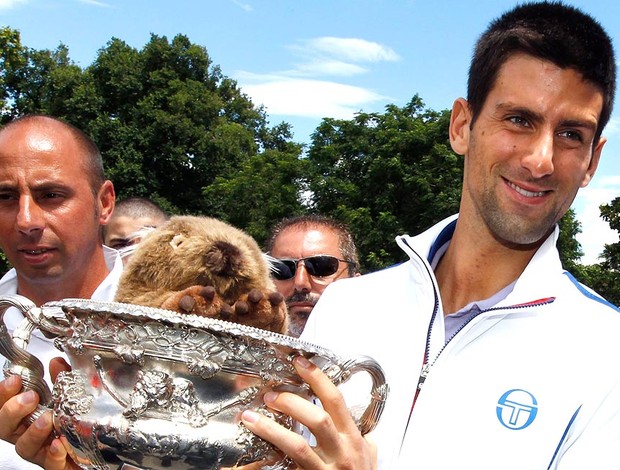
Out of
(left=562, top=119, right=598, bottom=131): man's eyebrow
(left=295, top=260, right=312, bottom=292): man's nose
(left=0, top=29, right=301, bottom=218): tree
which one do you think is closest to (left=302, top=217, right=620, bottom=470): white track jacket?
(left=562, top=119, right=598, bottom=131): man's eyebrow

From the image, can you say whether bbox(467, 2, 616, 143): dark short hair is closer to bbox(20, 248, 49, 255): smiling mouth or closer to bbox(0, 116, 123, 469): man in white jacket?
bbox(0, 116, 123, 469): man in white jacket

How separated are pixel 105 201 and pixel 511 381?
88.5 inches

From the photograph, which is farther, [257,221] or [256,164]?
[256,164]

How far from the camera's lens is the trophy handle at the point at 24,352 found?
7.18 feet

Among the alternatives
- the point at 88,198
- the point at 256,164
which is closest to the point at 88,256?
the point at 88,198

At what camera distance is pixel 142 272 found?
2.80 m

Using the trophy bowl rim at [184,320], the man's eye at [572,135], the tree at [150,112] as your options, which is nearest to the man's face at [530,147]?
the man's eye at [572,135]

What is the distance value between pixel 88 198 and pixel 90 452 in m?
1.79

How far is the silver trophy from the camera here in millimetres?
1994

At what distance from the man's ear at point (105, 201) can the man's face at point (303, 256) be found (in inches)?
66.5

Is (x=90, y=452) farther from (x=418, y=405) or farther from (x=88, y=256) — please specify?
(x=88, y=256)

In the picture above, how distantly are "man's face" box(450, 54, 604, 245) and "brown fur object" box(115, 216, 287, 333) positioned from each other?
871mm

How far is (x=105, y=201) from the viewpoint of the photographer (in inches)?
154

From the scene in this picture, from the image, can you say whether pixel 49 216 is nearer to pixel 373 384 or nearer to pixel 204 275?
pixel 204 275
